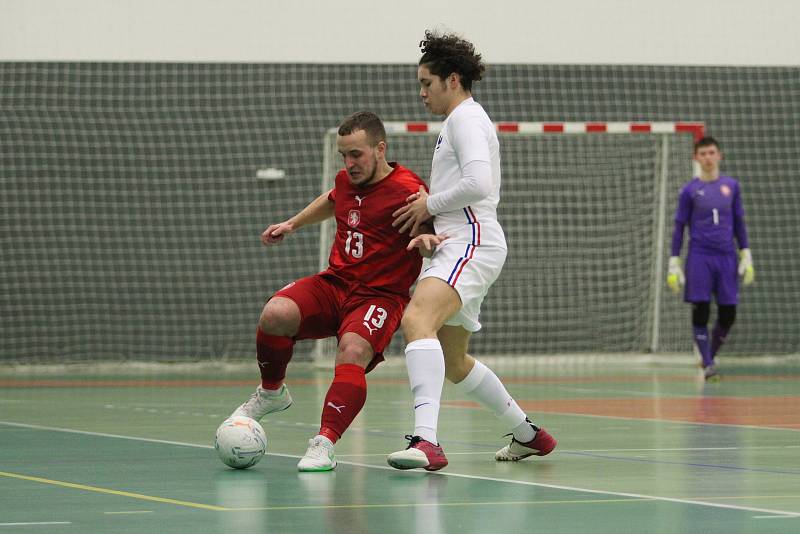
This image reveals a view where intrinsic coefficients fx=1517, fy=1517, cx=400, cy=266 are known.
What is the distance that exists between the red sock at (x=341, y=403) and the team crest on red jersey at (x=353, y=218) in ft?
2.21

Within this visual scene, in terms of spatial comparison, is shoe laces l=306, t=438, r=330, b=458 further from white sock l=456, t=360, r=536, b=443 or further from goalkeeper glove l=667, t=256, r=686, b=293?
goalkeeper glove l=667, t=256, r=686, b=293

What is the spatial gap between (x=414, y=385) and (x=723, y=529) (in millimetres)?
2015

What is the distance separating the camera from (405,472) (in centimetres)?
602

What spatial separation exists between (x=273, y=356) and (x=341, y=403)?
521 millimetres

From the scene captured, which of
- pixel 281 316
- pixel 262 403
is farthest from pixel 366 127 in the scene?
pixel 262 403

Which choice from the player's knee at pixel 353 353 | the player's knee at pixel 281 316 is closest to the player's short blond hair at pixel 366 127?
the player's knee at pixel 281 316

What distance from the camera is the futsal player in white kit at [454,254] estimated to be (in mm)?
6061

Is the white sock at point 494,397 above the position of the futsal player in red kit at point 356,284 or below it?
below

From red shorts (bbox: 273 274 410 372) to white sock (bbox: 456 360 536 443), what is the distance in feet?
1.30

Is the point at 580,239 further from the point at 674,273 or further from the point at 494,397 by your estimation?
the point at 494,397

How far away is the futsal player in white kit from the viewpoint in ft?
19.9

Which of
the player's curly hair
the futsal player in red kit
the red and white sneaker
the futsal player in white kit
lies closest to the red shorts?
the futsal player in red kit

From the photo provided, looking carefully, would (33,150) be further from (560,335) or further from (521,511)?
(521,511)

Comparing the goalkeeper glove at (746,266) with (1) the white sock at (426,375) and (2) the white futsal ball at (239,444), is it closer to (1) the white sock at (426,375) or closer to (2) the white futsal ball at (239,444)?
(1) the white sock at (426,375)
